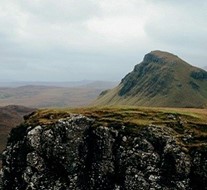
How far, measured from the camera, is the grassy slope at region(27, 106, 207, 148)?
61.1 meters

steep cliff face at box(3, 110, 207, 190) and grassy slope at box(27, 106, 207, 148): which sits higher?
grassy slope at box(27, 106, 207, 148)

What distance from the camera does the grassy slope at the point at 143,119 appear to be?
61.1m

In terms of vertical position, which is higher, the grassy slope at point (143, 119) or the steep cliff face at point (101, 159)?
the grassy slope at point (143, 119)

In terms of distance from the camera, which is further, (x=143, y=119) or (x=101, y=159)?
(x=143, y=119)

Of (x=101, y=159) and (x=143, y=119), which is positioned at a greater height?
(x=143, y=119)

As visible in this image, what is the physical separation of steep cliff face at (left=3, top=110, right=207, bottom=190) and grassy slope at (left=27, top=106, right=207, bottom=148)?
914 mm

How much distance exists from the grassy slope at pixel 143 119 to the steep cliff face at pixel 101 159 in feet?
3.00

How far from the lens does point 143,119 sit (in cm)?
6469

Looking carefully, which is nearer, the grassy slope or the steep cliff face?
the steep cliff face

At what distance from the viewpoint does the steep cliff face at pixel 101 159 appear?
5634 cm

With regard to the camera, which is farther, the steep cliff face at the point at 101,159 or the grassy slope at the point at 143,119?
the grassy slope at the point at 143,119

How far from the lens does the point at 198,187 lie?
5541 centimetres

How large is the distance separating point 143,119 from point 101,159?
380 inches

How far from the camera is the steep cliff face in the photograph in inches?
2218
